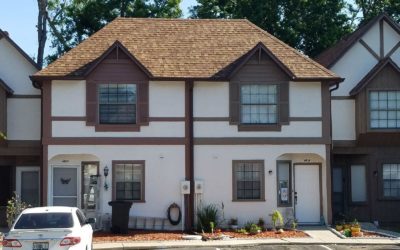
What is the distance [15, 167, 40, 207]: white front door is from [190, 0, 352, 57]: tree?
57.2 ft

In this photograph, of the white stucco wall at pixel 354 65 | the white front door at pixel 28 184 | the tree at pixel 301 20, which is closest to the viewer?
the white front door at pixel 28 184

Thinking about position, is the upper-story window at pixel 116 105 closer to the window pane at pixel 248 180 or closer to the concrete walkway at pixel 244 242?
the window pane at pixel 248 180

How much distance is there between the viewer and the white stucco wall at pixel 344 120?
95.9ft

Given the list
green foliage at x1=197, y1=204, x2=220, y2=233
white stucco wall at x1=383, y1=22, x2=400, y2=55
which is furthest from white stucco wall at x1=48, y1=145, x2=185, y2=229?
white stucco wall at x1=383, y1=22, x2=400, y2=55

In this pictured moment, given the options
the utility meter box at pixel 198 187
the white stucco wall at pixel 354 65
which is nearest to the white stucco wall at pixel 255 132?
the utility meter box at pixel 198 187

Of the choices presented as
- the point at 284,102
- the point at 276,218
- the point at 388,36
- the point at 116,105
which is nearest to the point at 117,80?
the point at 116,105

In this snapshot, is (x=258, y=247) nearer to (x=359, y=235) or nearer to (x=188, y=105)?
(x=359, y=235)

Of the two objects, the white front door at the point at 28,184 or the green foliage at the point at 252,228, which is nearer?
the green foliage at the point at 252,228

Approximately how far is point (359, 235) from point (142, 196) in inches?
302

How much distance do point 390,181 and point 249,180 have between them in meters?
6.20

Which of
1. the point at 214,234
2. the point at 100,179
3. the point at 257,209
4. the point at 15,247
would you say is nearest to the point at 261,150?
the point at 257,209

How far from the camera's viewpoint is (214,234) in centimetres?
2491

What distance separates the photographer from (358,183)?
30.1 m

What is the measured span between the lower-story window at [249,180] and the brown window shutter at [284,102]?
1.79m
